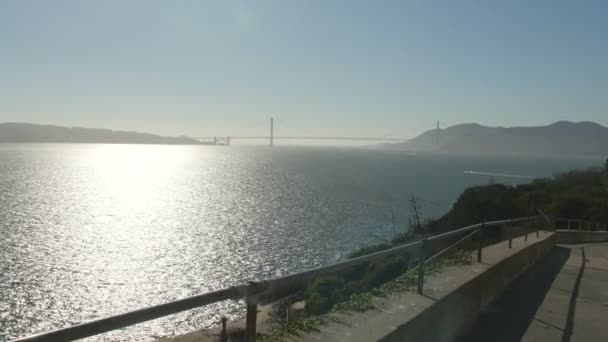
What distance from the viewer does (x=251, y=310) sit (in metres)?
3.04

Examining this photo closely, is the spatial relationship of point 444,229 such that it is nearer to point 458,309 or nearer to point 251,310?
point 458,309

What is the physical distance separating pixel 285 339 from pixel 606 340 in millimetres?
3887

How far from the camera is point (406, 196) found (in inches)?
2913

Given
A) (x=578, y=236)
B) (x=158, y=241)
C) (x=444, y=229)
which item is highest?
(x=578, y=236)

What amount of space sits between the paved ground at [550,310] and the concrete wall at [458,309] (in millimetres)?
125

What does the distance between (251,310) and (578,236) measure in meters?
20.2

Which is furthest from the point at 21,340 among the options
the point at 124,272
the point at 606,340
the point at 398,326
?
the point at 124,272

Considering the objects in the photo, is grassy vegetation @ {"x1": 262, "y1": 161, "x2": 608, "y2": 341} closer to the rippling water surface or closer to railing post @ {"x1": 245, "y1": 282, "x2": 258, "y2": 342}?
railing post @ {"x1": 245, "y1": 282, "x2": 258, "y2": 342}

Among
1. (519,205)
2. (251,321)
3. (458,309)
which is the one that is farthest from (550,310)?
(519,205)

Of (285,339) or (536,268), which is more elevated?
(285,339)

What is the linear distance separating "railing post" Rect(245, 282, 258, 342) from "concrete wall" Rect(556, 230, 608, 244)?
54.8 ft

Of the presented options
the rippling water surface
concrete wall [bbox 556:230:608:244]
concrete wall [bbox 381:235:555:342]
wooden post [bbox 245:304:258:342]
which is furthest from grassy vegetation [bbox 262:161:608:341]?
concrete wall [bbox 556:230:608:244]

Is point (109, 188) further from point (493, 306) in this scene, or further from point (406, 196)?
point (493, 306)

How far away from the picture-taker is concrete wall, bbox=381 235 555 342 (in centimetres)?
452
